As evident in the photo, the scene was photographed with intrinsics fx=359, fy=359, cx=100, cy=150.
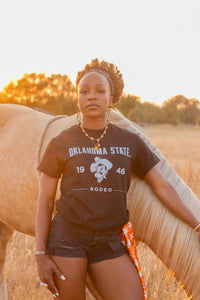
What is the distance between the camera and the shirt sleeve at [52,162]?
76.6 inches

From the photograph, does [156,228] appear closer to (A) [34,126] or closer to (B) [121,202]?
(B) [121,202]

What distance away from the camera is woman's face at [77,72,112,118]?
1.96 metres

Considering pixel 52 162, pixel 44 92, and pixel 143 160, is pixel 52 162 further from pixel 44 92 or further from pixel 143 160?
pixel 44 92

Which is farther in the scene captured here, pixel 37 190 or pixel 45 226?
pixel 37 190

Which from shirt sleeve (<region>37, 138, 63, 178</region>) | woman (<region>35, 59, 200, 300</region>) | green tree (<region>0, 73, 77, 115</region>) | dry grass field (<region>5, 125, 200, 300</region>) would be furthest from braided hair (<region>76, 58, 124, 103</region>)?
green tree (<region>0, 73, 77, 115</region>)

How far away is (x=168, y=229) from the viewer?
215 cm

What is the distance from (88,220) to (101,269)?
268 millimetres

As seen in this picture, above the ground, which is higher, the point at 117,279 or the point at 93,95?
the point at 93,95

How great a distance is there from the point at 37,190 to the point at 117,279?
90 centimetres

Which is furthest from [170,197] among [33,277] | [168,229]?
[33,277]

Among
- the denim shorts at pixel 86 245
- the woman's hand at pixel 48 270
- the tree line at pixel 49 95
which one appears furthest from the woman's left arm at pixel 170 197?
the tree line at pixel 49 95

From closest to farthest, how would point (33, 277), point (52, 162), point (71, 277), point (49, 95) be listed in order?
1. point (71, 277)
2. point (52, 162)
3. point (33, 277)
4. point (49, 95)

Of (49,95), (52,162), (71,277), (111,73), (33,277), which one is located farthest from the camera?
→ (49,95)

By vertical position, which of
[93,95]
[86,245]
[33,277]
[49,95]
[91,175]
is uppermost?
[49,95]
